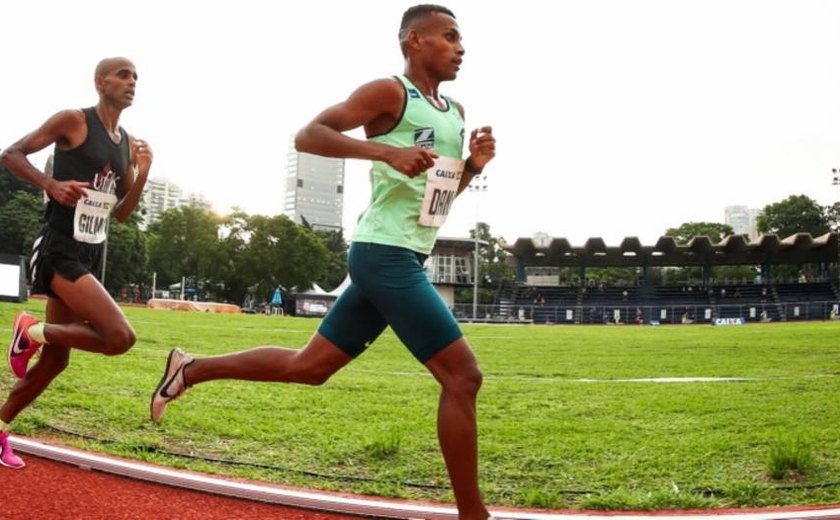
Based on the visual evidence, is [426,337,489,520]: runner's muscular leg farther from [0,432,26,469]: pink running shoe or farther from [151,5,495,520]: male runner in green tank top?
[0,432,26,469]: pink running shoe

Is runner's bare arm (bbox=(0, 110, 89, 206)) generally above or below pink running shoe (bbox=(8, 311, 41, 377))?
above

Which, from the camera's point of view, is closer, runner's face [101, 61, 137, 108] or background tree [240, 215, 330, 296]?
runner's face [101, 61, 137, 108]

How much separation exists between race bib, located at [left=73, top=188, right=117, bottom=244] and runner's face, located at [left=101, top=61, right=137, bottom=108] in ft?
2.05

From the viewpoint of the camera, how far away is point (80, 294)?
458 centimetres

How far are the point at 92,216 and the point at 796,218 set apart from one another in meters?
100.0

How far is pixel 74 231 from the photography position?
4676 mm

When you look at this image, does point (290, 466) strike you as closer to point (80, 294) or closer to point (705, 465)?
point (80, 294)

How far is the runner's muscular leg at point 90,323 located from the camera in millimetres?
4555

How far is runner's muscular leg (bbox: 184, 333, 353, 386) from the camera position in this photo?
3729 millimetres

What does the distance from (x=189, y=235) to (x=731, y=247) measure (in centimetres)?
4944

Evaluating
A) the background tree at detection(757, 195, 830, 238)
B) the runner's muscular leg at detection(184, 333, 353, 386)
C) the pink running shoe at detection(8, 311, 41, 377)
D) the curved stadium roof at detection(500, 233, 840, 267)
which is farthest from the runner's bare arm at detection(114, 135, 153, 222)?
the background tree at detection(757, 195, 830, 238)

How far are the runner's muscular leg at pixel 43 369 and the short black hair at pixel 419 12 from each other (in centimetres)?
289

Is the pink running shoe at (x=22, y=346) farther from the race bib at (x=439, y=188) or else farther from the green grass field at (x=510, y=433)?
the race bib at (x=439, y=188)

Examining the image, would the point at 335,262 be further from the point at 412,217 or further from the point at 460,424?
the point at 460,424
